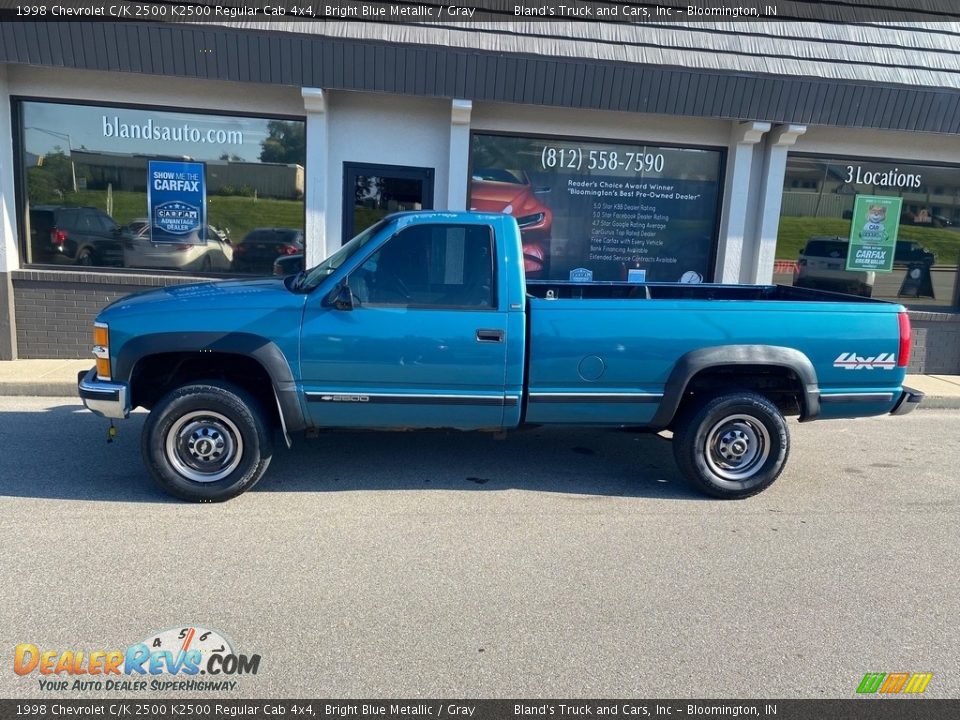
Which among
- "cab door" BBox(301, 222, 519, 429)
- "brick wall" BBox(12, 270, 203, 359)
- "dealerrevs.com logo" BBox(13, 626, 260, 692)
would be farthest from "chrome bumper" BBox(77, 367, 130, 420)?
"brick wall" BBox(12, 270, 203, 359)

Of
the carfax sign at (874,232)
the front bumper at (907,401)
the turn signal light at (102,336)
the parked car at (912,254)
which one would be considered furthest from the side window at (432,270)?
the parked car at (912,254)

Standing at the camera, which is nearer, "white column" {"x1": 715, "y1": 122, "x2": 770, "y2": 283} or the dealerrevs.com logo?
the dealerrevs.com logo

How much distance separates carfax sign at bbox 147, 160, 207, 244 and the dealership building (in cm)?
2

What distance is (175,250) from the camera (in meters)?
8.82

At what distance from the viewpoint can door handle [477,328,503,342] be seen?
4.68 m

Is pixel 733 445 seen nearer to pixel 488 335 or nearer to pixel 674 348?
pixel 674 348

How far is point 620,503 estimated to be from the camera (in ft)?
16.2

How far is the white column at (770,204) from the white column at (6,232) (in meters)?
9.07

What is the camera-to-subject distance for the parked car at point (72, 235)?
8664 mm

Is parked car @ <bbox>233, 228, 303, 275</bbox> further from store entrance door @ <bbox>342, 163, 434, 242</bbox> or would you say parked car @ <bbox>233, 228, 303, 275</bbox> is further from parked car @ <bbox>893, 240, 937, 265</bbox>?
parked car @ <bbox>893, 240, 937, 265</bbox>

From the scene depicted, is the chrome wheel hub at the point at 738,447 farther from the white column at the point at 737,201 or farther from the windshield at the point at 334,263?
the white column at the point at 737,201

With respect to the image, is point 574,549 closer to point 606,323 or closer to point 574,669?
point 574,669

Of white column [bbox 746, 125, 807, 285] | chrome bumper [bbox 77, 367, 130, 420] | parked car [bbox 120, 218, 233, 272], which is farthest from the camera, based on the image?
white column [bbox 746, 125, 807, 285]

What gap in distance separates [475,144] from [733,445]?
541 cm
